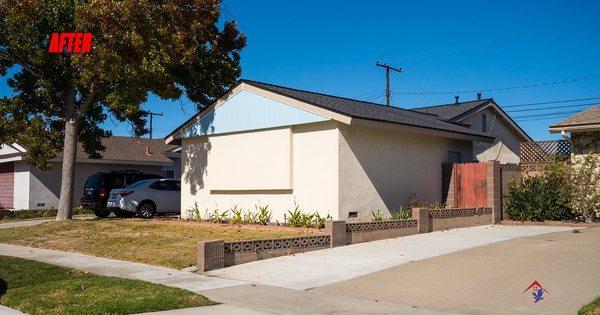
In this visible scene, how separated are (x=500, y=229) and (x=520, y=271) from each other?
6.88 metres

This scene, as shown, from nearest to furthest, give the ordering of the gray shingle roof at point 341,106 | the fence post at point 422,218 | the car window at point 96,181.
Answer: the fence post at point 422,218
the gray shingle roof at point 341,106
the car window at point 96,181

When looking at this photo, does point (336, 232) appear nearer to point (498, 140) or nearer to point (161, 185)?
point (161, 185)

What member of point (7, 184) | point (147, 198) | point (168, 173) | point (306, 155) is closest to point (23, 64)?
point (147, 198)

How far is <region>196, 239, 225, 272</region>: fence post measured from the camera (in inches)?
418

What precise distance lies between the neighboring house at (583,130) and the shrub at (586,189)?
689 mm

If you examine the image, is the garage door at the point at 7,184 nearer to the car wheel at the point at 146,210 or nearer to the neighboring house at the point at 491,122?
the car wheel at the point at 146,210

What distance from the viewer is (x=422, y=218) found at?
→ 15.3 m

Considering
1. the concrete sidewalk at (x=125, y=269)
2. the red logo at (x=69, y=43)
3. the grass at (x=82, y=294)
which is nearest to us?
the grass at (x=82, y=294)

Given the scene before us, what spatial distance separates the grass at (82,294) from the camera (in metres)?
7.79

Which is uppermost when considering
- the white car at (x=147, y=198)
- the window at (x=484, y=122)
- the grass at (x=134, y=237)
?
the window at (x=484, y=122)

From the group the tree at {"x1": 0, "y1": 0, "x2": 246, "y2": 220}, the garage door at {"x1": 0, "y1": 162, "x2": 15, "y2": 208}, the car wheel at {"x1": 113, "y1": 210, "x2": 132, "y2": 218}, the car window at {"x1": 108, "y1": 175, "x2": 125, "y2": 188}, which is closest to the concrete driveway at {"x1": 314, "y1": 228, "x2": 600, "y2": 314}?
the tree at {"x1": 0, "y1": 0, "x2": 246, "y2": 220}

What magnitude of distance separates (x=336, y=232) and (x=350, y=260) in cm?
180

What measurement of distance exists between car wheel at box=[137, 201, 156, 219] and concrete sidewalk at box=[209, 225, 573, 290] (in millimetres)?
11666

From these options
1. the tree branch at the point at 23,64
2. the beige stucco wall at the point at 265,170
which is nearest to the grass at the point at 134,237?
the beige stucco wall at the point at 265,170
